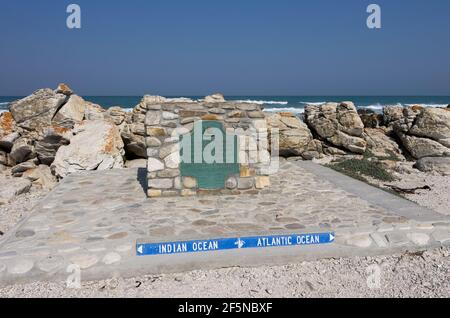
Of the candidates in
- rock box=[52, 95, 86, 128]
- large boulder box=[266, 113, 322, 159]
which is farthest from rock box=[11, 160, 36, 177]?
large boulder box=[266, 113, 322, 159]

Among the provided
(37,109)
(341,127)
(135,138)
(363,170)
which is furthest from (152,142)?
(341,127)

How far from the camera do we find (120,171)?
29.6 ft

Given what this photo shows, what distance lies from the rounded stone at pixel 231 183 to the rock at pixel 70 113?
24.3 ft

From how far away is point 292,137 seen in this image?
13.6 metres

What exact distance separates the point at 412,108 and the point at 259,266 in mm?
13667

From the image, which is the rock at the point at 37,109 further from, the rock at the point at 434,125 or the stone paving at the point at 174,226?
the rock at the point at 434,125

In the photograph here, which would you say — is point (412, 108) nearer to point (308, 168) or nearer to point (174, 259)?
point (308, 168)

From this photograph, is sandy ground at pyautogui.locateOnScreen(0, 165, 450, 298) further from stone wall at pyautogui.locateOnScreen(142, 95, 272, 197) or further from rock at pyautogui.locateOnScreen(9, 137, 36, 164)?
rock at pyautogui.locateOnScreen(9, 137, 36, 164)

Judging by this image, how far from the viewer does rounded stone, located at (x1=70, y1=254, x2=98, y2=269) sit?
407 centimetres

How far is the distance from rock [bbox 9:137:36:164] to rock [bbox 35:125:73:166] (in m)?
0.47

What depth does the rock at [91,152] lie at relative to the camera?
382 inches

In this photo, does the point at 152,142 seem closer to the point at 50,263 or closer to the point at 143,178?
the point at 143,178
